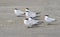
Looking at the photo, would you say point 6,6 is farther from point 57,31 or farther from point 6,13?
point 57,31

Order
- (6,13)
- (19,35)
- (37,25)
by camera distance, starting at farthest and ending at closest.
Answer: (6,13) < (37,25) < (19,35)

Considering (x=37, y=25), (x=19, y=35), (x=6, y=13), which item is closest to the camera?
(x=19, y=35)

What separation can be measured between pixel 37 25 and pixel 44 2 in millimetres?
6092

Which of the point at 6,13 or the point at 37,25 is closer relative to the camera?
the point at 37,25

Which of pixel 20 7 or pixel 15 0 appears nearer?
pixel 20 7

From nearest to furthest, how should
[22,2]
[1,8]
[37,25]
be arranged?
[37,25] → [1,8] → [22,2]

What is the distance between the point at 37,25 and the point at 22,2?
21.4ft

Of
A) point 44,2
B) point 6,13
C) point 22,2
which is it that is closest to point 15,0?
point 22,2

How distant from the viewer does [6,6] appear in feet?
64.0

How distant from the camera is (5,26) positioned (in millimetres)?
14438

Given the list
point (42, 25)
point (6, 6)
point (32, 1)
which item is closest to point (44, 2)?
point (32, 1)

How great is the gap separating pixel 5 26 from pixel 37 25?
1461mm

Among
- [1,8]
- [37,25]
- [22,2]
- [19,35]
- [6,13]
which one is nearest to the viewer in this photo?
[19,35]

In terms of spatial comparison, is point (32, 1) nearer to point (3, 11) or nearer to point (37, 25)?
point (3, 11)
